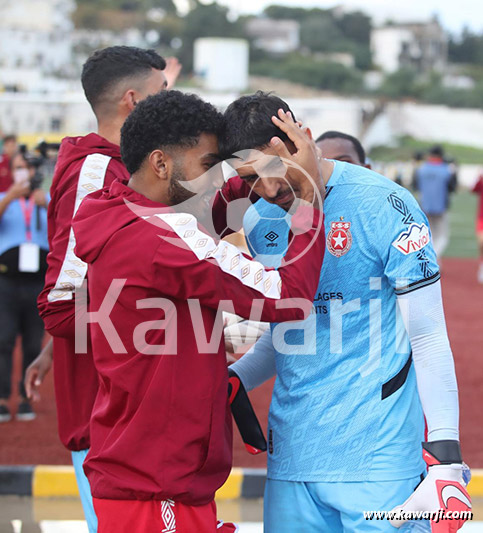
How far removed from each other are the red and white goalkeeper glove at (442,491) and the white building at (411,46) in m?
116

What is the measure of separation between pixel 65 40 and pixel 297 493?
271ft

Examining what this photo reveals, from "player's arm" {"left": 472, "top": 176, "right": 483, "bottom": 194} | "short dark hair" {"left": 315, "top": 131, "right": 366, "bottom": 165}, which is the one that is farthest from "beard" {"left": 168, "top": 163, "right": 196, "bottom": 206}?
"player's arm" {"left": 472, "top": 176, "right": 483, "bottom": 194}

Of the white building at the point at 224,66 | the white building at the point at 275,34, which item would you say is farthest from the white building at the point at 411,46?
the white building at the point at 224,66

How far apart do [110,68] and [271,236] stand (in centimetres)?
113

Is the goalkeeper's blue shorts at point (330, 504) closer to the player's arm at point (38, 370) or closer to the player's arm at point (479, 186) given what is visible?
the player's arm at point (38, 370)

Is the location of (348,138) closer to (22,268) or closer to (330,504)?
(330,504)

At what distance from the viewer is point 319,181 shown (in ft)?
8.02

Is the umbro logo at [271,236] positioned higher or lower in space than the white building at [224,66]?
higher

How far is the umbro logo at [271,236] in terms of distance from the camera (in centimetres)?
273

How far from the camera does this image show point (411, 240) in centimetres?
245

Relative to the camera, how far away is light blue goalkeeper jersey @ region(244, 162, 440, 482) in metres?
2.52

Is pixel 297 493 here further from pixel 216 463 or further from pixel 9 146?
pixel 9 146

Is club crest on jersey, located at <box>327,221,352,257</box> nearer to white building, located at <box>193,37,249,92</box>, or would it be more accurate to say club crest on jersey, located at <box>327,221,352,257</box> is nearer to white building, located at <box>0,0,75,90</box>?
white building, located at <box>0,0,75,90</box>

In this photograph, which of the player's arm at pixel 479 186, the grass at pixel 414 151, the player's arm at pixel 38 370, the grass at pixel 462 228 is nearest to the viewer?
the player's arm at pixel 38 370
